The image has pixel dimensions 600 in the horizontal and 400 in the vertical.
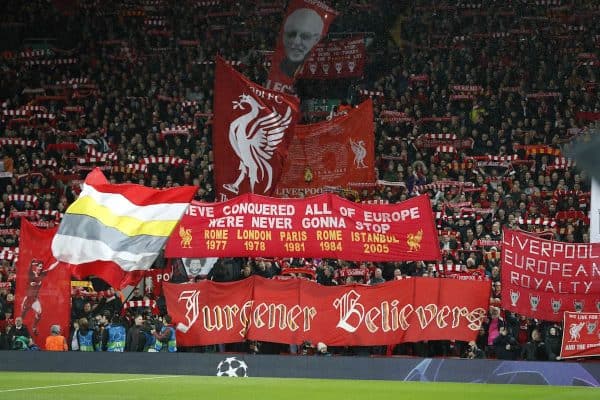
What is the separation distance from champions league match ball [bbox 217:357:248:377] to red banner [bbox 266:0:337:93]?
32.6 feet

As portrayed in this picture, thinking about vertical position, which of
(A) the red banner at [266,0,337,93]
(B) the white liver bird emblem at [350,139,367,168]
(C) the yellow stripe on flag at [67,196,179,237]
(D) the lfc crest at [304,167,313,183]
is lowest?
(C) the yellow stripe on flag at [67,196,179,237]

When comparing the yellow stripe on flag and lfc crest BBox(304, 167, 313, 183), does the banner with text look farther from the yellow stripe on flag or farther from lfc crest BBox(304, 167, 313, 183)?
lfc crest BBox(304, 167, 313, 183)

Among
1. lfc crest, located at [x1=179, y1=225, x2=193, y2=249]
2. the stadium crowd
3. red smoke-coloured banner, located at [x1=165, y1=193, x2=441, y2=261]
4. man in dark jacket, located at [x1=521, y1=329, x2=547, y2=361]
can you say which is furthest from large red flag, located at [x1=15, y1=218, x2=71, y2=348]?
man in dark jacket, located at [x1=521, y1=329, x2=547, y2=361]

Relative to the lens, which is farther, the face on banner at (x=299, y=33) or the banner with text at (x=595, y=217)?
the face on banner at (x=299, y=33)

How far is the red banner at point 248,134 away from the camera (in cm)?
2714

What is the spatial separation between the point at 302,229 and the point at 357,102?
14.8 meters

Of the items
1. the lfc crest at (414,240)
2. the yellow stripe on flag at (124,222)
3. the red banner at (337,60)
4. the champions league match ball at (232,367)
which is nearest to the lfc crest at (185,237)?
the champions league match ball at (232,367)

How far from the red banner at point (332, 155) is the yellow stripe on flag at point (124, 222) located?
40.6 feet

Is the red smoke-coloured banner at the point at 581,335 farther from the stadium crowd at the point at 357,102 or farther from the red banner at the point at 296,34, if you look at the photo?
the red banner at the point at 296,34

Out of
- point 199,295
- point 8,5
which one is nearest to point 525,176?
point 199,295

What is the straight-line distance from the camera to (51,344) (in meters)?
24.5

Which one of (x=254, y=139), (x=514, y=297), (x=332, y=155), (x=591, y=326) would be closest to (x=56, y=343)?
(x=254, y=139)

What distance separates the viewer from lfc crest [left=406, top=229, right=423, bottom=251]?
23.5m

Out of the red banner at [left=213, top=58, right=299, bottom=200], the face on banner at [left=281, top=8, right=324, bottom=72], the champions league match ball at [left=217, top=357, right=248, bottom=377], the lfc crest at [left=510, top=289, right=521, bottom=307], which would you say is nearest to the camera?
the lfc crest at [left=510, top=289, right=521, bottom=307]
